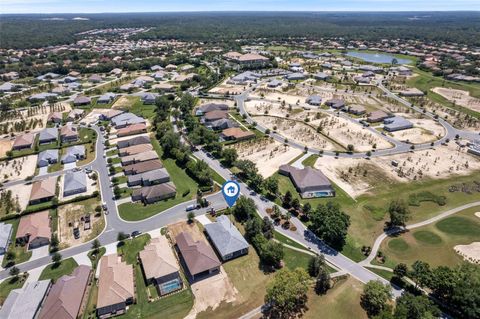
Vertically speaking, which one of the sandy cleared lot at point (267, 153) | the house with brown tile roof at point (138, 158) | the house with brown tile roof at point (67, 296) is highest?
the house with brown tile roof at point (138, 158)

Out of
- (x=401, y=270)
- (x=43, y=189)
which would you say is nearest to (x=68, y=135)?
(x=43, y=189)

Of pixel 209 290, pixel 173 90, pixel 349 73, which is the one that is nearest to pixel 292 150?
pixel 209 290

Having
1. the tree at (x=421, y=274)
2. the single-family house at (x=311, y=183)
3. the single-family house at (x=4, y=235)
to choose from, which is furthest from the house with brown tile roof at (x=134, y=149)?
the tree at (x=421, y=274)

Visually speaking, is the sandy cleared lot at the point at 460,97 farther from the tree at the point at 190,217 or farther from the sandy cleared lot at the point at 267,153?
the tree at the point at 190,217

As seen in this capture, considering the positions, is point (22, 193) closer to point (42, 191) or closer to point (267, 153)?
point (42, 191)

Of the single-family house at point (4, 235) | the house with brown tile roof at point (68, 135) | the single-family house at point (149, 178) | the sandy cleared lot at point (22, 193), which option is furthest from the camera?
the house with brown tile roof at point (68, 135)

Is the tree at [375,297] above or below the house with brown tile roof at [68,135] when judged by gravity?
below

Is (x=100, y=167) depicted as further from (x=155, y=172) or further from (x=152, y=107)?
(x=152, y=107)
